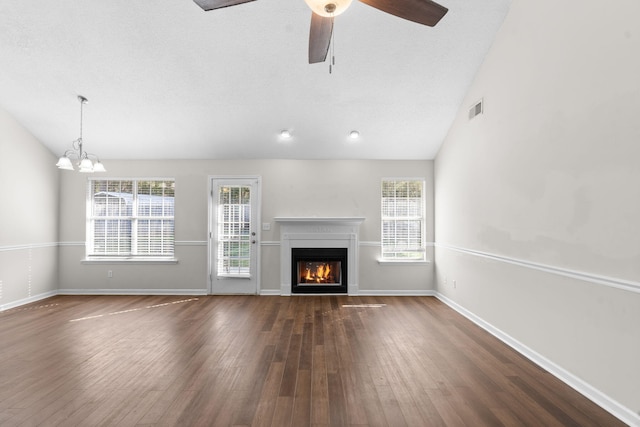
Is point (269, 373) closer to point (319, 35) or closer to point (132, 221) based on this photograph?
point (319, 35)

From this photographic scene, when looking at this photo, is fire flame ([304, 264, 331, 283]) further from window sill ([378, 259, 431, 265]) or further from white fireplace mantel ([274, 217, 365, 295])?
window sill ([378, 259, 431, 265])

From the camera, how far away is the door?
21.2ft

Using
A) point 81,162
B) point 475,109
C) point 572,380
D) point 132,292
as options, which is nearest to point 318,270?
point 132,292

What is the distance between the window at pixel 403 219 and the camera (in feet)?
21.4

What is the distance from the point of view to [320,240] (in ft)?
21.1

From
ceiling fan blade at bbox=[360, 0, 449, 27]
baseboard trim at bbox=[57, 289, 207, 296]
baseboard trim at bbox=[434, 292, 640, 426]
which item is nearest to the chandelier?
baseboard trim at bbox=[57, 289, 207, 296]

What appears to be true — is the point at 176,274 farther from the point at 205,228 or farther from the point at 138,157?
the point at 138,157

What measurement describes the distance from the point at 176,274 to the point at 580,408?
19.1ft

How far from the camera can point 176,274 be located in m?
6.43

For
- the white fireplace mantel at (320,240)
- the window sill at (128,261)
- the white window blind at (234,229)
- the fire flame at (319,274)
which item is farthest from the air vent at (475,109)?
the window sill at (128,261)

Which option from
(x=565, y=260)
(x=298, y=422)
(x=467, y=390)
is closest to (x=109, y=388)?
(x=298, y=422)

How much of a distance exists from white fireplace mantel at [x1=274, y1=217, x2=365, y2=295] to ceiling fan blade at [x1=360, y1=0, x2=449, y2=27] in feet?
14.2

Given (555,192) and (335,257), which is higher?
(555,192)

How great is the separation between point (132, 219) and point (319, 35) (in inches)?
212
